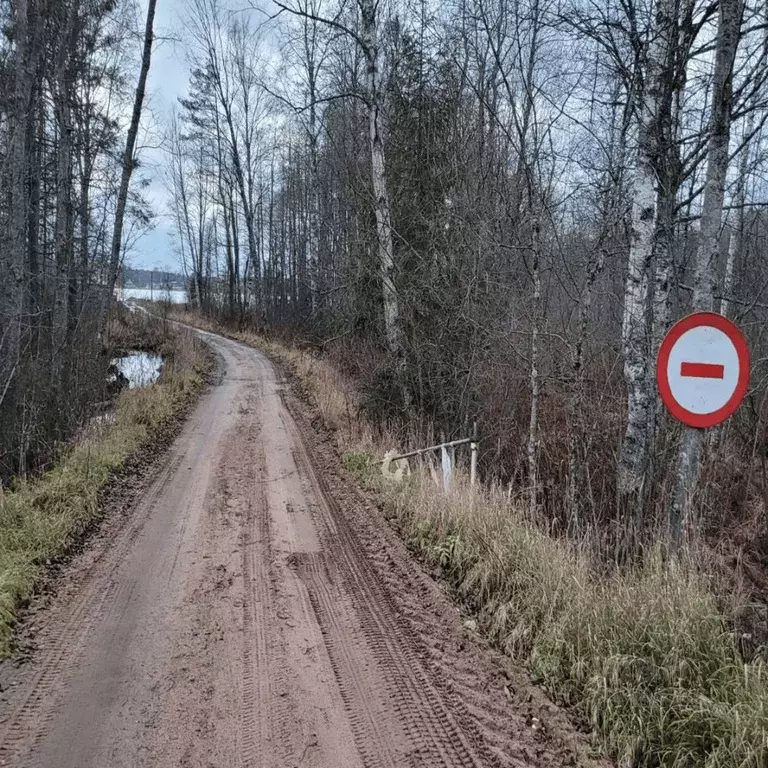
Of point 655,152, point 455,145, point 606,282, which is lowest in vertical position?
point 606,282

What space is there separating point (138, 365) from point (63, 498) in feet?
47.5

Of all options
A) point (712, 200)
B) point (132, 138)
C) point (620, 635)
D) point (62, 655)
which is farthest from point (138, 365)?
point (620, 635)

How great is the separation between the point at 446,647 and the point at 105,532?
368 centimetres

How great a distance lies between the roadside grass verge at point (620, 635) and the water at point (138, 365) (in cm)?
1217

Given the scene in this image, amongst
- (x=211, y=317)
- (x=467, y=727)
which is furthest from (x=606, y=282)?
(x=211, y=317)

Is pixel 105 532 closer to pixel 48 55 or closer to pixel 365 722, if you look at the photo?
pixel 365 722

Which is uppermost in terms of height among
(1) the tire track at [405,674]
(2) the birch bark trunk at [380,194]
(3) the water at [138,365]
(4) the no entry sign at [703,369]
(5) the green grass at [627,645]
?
(2) the birch bark trunk at [380,194]

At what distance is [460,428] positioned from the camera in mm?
8547

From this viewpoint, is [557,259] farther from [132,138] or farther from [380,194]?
[132,138]

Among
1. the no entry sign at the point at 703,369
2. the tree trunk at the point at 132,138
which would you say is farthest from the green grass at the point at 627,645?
the tree trunk at the point at 132,138

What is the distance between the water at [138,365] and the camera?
51.1 ft

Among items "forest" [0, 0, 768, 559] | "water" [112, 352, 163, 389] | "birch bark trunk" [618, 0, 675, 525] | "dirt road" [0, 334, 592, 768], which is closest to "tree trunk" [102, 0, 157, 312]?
"forest" [0, 0, 768, 559]

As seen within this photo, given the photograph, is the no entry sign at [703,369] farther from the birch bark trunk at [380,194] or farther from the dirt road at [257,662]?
the birch bark trunk at [380,194]

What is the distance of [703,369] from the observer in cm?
308
